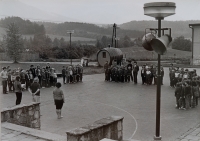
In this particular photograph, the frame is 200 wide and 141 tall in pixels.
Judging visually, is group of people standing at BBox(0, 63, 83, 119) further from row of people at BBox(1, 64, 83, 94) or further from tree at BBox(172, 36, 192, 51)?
tree at BBox(172, 36, 192, 51)

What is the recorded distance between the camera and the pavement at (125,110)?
7674 mm

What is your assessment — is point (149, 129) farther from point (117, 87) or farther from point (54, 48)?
point (54, 48)

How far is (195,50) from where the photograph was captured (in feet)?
66.7

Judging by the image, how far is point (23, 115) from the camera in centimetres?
695

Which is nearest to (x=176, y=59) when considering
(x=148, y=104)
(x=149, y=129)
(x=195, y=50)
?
(x=195, y=50)

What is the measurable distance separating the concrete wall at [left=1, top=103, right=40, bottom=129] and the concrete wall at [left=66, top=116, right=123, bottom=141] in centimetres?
238

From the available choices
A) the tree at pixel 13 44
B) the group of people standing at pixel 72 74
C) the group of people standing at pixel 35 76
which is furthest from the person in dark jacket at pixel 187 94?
the tree at pixel 13 44

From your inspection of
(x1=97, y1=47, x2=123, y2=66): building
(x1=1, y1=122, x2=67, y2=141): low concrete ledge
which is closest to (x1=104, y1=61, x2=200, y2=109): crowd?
(x1=1, y1=122, x2=67, y2=141): low concrete ledge

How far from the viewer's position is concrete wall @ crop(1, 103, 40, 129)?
6.66 m

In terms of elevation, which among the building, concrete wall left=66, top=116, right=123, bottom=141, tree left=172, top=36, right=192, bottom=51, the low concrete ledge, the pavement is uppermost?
tree left=172, top=36, right=192, bottom=51

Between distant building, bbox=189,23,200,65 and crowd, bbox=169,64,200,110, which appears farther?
distant building, bbox=189,23,200,65

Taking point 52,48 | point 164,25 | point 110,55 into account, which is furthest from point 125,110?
point 52,48

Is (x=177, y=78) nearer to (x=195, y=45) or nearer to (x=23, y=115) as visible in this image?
(x=195, y=45)

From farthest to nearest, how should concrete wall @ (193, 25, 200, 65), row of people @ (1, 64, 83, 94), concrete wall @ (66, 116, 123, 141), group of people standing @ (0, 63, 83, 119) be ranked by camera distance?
concrete wall @ (193, 25, 200, 65) < row of people @ (1, 64, 83, 94) < group of people standing @ (0, 63, 83, 119) < concrete wall @ (66, 116, 123, 141)
